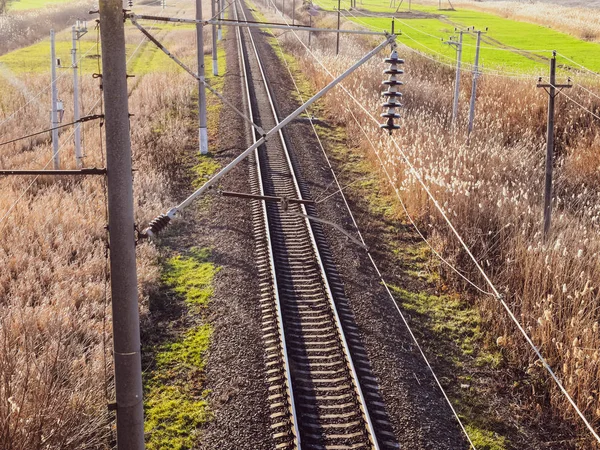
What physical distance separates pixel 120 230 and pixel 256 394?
3.85 metres

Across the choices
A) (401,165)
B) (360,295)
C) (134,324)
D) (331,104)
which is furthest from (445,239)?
(331,104)

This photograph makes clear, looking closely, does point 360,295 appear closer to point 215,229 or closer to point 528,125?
point 215,229

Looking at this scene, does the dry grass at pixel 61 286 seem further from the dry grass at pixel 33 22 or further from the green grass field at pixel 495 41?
the dry grass at pixel 33 22

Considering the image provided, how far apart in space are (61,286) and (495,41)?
138ft

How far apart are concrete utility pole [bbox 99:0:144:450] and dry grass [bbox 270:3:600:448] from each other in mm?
5325

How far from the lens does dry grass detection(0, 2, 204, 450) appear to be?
6691 millimetres

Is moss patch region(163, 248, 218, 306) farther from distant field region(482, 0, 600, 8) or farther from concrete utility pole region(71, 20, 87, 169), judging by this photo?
distant field region(482, 0, 600, 8)

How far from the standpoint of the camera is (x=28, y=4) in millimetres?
67875

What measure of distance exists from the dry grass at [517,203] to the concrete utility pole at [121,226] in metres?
5.33

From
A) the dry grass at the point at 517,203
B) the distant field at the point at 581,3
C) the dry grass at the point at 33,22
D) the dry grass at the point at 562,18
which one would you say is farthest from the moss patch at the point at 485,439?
the distant field at the point at 581,3

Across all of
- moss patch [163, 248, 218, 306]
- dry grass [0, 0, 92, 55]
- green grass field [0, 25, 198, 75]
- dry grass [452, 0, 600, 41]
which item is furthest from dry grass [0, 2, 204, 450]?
dry grass [452, 0, 600, 41]

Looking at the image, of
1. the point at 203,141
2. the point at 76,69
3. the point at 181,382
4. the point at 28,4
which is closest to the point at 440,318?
the point at 181,382

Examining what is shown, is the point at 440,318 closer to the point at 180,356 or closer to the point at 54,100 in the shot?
the point at 180,356

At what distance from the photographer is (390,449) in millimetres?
7234
